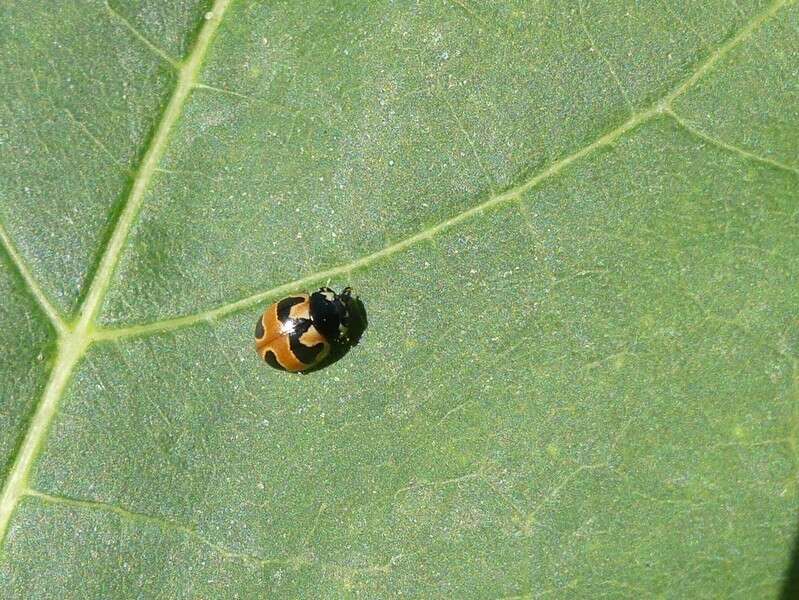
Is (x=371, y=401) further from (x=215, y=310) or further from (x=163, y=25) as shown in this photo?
(x=163, y=25)

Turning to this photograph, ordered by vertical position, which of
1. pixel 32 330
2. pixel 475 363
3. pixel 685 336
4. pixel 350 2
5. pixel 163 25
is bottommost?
pixel 685 336

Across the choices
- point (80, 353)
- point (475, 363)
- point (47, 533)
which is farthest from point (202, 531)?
point (475, 363)

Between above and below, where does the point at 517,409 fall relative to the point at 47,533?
below

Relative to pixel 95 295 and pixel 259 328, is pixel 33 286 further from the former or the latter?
pixel 259 328

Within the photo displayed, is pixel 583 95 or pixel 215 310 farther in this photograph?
pixel 215 310

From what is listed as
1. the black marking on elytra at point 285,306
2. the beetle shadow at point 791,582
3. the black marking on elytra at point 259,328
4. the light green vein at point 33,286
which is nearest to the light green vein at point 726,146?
the beetle shadow at point 791,582
